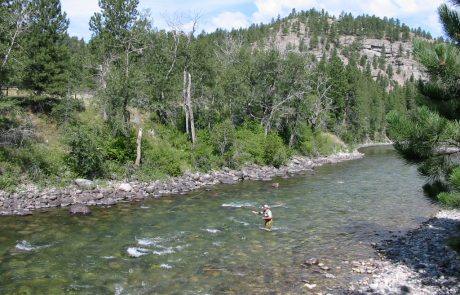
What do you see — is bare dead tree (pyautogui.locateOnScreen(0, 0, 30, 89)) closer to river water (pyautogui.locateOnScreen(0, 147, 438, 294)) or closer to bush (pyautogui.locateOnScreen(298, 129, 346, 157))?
river water (pyautogui.locateOnScreen(0, 147, 438, 294))

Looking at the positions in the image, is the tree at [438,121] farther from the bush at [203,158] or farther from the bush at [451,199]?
the bush at [203,158]

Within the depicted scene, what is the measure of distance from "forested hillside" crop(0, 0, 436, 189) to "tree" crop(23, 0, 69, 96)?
0.33 ft

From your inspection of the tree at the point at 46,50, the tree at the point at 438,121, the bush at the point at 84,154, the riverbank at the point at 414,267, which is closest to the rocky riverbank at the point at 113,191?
the bush at the point at 84,154

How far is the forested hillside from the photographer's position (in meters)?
34.4

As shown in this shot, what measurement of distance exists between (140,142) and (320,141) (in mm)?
38957

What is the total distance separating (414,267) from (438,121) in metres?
8.45

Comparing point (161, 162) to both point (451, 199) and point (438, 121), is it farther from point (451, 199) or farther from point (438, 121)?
point (451, 199)

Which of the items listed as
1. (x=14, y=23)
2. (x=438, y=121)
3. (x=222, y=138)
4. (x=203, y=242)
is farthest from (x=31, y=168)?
(x=438, y=121)

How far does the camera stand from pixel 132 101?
44938mm

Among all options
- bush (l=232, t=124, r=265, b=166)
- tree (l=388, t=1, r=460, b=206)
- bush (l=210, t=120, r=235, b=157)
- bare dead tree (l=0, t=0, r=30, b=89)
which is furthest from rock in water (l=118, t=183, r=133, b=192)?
tree (l=388, t=1, r=460, b=206)

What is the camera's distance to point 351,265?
18062 millimetres

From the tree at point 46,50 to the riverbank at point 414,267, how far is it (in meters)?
33.9

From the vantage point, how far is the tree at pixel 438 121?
11.1 metres

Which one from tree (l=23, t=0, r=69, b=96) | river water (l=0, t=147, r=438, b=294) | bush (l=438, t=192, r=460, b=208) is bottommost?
river water (l=0, t=147, r=438, b=294)
